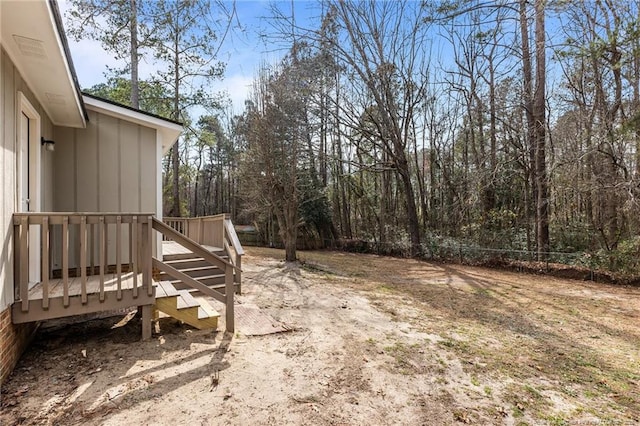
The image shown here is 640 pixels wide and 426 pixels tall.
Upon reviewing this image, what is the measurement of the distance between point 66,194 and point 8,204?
1995 mm

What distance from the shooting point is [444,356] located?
3.38 meters

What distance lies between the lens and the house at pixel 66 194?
262 cm

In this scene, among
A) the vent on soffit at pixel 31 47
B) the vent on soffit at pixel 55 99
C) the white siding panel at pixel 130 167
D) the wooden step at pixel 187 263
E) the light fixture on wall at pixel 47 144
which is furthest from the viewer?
the wooden step at pixel 187 263

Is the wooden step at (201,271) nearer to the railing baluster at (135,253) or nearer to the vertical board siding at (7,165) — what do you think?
the railing baluster at (135,253)

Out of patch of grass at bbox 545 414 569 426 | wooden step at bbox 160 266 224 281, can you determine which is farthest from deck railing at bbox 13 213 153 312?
patch of grass at bbox 545 414 569 426

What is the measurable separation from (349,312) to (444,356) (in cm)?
177

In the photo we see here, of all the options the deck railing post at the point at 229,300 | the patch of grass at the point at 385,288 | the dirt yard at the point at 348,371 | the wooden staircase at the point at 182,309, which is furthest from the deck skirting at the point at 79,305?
the patch of grass at the point at 385,288

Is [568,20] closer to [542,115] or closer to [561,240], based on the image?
[542,115]

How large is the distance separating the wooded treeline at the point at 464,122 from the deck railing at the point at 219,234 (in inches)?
103

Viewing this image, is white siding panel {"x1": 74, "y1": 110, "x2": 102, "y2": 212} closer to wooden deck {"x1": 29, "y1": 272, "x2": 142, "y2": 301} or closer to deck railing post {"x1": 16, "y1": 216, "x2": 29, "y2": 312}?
wooden deck {"x1": 29, "y1": 272, "x2": 142, "y2": 301}

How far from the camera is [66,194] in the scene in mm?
4473

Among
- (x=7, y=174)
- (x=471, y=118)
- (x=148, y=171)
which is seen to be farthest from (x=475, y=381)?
(x=471, y=118)

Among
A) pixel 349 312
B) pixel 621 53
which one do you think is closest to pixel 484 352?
pixel 349 312

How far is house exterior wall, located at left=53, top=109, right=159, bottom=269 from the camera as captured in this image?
4465 millimetres
